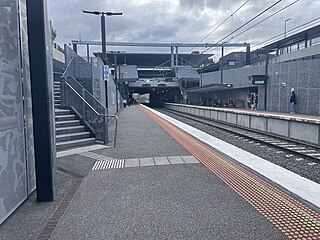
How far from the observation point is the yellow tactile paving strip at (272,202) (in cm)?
321

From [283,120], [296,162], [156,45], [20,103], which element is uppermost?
[156,45]

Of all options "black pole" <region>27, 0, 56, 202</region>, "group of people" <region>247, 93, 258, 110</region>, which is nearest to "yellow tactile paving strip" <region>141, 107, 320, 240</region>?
"black pole" <region>27, 0, 56, 202</region>

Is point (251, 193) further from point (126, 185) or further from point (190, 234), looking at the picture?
point (126, 185)

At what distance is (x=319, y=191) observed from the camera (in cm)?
455

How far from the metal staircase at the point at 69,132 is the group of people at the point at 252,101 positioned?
2729 centimetres

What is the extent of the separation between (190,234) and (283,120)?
10.3 m

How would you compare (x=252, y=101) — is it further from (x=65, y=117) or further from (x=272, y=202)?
(x=272, y=202)

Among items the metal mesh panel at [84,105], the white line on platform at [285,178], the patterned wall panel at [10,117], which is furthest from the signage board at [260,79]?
the patterned wall panel at [10,117]

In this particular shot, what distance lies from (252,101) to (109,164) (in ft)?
99.6

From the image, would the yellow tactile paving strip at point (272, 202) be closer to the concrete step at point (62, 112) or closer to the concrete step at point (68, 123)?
the concrete step at point (68, 123)

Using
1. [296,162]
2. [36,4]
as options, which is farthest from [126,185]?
[296,162]

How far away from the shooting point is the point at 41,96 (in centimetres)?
398

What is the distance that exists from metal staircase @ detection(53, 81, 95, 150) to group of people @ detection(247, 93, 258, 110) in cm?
2729

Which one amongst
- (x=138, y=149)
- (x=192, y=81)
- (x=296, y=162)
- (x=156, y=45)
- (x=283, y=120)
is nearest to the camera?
(x=296, y=162)
